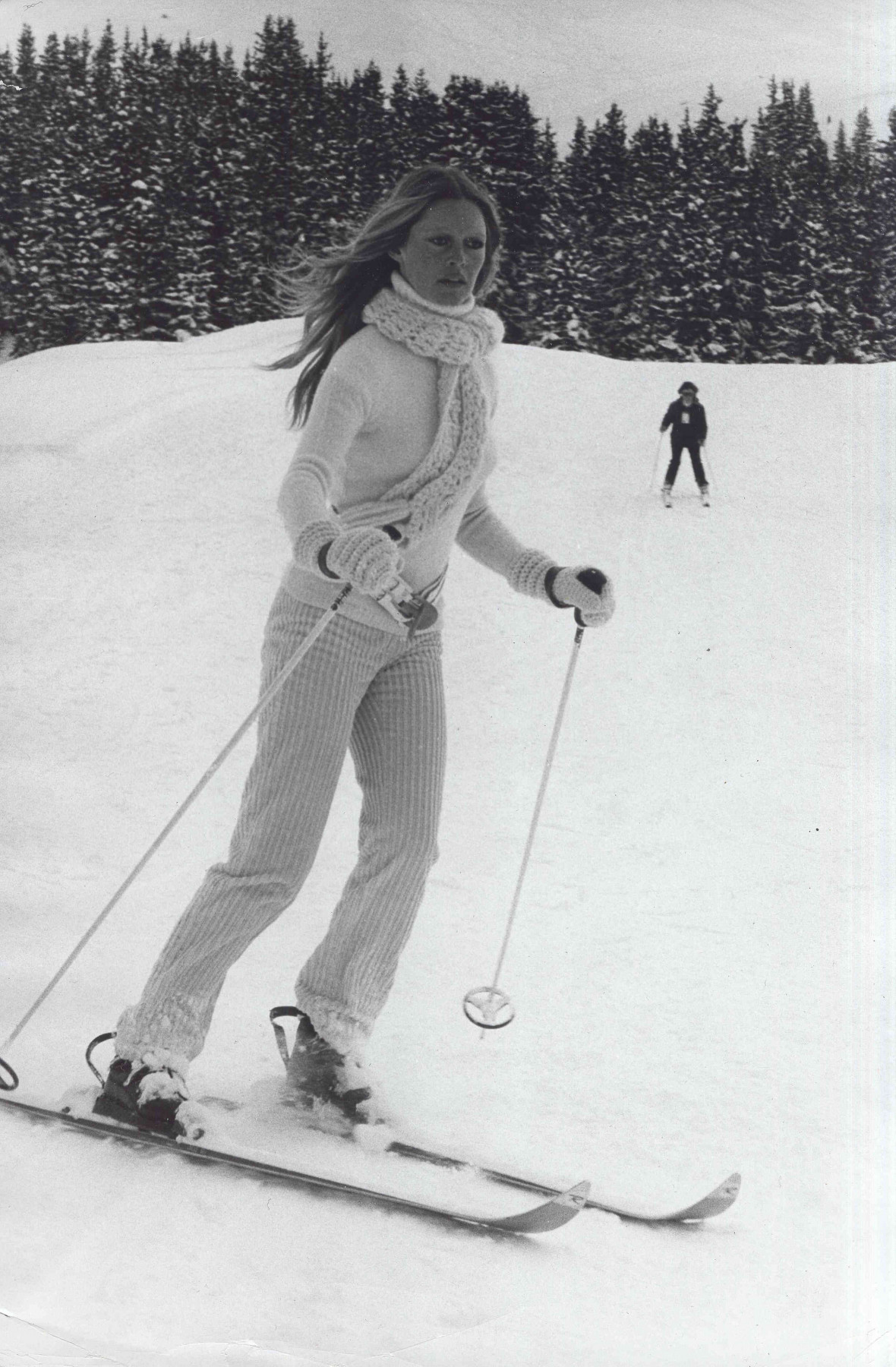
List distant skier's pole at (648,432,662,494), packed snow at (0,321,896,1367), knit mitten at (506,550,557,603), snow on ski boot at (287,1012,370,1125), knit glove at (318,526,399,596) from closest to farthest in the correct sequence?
packed snow at (0,321,896,1367) → knit glove at (318,526,399,596) → snow on ski boot at (287,1012,370,1125) → knit mitten at (506,550,557,603) → distant skier's pole at (648,432,662,494)

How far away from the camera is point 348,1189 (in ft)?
4.85

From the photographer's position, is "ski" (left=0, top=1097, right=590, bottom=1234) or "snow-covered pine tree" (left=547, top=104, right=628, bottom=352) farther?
"snow-covered pine tree" (left=547, top=104, right=628, bottom=352)

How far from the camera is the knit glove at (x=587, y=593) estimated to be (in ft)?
5.76

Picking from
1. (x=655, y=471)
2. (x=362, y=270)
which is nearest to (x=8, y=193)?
(x=362, y=270)

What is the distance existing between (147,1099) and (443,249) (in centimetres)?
123

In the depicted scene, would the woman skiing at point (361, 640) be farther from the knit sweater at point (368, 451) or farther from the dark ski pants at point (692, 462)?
the dark ski pants at point (692, 462)

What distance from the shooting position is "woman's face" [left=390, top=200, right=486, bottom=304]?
5.32 feet

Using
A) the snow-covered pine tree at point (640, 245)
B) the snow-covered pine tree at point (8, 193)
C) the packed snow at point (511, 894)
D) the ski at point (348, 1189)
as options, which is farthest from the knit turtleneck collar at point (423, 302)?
the ski at point (348, 1189)

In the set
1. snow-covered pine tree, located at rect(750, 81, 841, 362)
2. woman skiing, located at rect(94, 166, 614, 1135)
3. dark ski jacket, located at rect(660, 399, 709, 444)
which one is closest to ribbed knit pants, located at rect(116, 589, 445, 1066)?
woman skiing, located at rect(94, 166, 614, 1135)

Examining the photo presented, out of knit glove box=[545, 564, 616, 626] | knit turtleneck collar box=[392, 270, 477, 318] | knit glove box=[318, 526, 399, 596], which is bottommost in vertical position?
knit glove box=[545, 564, 616, 626]

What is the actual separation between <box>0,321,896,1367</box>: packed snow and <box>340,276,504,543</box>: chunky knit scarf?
0.93 feet

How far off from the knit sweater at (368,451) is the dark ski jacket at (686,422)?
172 inches

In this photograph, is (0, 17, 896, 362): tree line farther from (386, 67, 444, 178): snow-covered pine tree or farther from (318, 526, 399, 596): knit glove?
(318, 526, 399, 596): knit glove

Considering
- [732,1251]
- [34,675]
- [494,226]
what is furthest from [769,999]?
[34,675]
